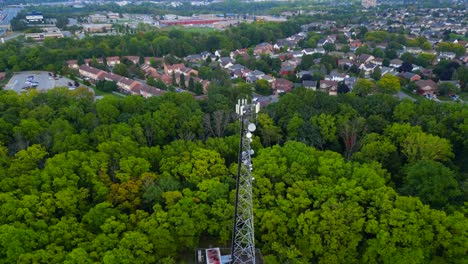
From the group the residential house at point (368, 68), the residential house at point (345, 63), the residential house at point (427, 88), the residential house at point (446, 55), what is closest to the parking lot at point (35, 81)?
the residential house at point (345, 63)

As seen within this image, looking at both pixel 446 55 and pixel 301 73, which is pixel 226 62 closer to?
pixel 301 73

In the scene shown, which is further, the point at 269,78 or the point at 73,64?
the point at 73,64

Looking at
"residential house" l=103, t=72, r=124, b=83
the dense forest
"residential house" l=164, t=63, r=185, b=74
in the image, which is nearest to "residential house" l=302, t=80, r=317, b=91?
the dense forest

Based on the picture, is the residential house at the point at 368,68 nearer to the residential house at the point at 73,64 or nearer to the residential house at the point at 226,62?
the residential house at the point at 226,62

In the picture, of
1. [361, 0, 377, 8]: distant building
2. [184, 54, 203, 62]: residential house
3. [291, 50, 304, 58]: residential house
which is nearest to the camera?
[184, 54, 203, 62]: residential house

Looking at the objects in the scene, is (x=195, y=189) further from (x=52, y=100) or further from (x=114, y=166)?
(x=52, y=100)

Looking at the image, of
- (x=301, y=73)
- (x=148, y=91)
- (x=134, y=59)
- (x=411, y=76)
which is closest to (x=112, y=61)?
(x=134, y=59)

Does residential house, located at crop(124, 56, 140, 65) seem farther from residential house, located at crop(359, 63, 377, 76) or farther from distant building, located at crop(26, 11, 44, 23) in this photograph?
distant building, located at crop(26, 11, 44, 23)
